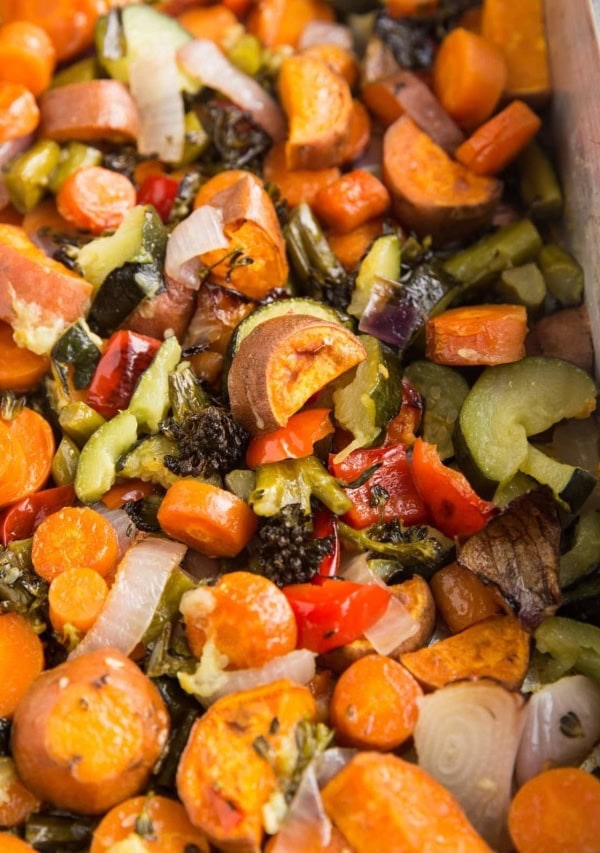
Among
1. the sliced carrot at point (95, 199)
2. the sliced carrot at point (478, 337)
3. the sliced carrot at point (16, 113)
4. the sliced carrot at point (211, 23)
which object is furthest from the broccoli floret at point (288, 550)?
the sliced carrot at point (211, 23)

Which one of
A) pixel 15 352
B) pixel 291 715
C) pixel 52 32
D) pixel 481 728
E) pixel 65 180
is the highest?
pixel 52 32

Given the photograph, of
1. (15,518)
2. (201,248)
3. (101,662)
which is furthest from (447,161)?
(101,662)

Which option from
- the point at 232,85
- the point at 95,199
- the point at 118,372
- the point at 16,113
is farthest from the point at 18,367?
the point at 232,85

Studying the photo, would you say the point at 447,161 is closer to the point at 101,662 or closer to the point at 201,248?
the point at 201,248

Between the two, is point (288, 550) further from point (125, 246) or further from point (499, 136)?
point (499, 136)

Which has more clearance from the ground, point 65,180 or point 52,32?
point 52,32

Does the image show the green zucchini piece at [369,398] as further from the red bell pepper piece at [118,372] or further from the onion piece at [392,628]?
the red bell pepper piece at [118,372]

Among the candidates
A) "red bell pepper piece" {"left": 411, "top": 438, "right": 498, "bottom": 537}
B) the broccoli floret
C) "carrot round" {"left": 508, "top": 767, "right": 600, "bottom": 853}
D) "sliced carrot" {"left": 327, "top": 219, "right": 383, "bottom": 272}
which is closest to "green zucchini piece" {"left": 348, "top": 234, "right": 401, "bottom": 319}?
"sliced carrot" {"left": 327, "top": 219, "right": 383, "bottom": 272}
